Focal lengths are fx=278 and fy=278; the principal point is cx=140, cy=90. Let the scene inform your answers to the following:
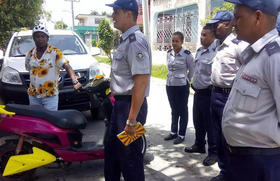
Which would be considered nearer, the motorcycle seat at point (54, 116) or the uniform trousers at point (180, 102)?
the motorcycle seat at point (54, 116)

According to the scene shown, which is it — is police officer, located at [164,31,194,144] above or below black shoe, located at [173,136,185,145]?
above

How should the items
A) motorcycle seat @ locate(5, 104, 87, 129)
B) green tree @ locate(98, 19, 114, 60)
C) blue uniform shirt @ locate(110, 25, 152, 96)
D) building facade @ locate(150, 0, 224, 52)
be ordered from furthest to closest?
1. green tree @ locate(98, 19, 114, 60)
2. building facade @ locate(150, 0, 224, 52)
3. motorcycle seat @ locate(5, 104, 87, 129)
4. blue uniform shirt @ locate(110, 25, 152, 96)

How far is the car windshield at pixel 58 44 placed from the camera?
5562 mm

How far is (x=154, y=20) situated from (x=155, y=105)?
463 inches

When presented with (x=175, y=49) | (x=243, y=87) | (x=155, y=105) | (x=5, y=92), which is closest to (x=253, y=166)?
(x=243, y=87)

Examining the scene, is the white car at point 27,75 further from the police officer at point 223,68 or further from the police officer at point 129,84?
the police officer at point 223,68

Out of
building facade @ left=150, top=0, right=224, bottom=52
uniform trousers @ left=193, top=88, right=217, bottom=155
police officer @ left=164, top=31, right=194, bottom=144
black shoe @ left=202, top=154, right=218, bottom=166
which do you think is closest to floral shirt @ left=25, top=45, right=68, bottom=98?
police officer @ left=164, top=31, right=194, bottom=144

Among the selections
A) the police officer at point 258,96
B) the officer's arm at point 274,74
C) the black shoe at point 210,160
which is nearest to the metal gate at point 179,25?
the black shoe at point 210,160

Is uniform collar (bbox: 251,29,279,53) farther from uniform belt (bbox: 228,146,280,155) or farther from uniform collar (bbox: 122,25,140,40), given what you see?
uniform collar (bbox: 122,25,140,40)

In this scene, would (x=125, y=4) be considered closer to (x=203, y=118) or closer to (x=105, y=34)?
(x=203, y=118)

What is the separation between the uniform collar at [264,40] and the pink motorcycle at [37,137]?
1.76 m

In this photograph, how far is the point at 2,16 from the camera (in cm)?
980

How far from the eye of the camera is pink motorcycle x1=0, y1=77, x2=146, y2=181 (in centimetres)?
290

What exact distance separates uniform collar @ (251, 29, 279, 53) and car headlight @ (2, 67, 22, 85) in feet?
13.2
